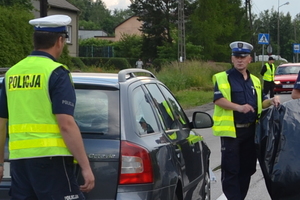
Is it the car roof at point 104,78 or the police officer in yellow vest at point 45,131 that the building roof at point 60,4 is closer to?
the car roof at point 104,78

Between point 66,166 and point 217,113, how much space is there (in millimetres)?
3212

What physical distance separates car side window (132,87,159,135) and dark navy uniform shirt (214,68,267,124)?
1.65 metres

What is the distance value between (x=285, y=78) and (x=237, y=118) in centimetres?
2498

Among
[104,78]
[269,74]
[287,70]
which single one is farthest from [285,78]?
[104,78]

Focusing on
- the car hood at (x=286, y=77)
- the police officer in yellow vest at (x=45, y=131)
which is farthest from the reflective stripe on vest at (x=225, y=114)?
the car hood at (x=286, y=77)

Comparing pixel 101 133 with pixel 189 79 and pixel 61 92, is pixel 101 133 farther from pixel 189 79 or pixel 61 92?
pixel 189 79

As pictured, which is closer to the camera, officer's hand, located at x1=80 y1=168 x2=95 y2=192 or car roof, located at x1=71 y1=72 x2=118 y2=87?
officer's hand, located at x1=80 y1=168 x2=95 y2=192

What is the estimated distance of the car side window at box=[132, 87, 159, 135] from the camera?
4.89m

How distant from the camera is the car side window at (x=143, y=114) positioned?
4.89 m

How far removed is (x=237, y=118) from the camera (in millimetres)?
6711

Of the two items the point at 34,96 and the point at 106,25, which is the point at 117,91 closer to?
the point at 34,96

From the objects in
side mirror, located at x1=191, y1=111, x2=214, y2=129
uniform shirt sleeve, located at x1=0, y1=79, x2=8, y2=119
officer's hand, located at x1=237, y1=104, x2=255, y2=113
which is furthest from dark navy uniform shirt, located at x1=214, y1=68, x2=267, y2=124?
uniform shirt sleeve, located at x1=0, y1=79, x2=8, y2=119

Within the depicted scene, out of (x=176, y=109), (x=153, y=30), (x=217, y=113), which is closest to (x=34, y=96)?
(x=176, y=109)

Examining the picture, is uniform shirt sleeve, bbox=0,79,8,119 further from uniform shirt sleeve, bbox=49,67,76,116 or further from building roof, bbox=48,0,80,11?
building roof, bbox=48,0,80,11
